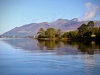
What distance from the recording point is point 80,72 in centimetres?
1469

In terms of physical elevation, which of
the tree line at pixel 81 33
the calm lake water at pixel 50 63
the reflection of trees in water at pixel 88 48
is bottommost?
the calm lake water at pixel 50 63

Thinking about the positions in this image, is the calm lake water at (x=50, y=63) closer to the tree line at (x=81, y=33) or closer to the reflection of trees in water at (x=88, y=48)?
the reflection of trees in water at (x=88, y=48)

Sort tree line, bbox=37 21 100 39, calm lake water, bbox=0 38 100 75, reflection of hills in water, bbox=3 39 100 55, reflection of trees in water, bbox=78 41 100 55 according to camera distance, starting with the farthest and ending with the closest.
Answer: tree line, bbox=37 21 100 39 → reflection of hills in water, bbox=3 39 100 55 → reflection of trees in water, bbox=78 41 100 55 → calm lake water, bbox=0 38 100 75

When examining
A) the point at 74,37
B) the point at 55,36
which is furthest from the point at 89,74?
the point at 55,36

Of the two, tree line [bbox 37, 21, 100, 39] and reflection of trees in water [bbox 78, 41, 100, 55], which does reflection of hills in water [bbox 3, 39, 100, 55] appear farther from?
tree line [bbox 37, 21, 100, 39]

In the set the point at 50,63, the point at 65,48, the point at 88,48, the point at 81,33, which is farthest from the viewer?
the point at 81,33

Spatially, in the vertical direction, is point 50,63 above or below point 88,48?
below

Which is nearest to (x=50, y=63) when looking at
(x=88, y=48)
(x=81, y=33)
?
(x=88, y=48)

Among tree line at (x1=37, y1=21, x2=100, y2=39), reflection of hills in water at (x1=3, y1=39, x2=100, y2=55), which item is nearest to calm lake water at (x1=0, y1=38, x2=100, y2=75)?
reflection of hills in water at (x1=3, y1=39, x2=100, y2=55)

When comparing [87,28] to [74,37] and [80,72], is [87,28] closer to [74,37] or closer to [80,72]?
[74,37]

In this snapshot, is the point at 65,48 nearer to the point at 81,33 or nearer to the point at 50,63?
the point at 50,63

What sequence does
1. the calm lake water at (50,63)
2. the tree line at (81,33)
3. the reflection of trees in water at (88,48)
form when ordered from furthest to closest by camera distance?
the tree line at (81,33), the reflection of trees in water at (88,48), the calm lake water at (50,63)

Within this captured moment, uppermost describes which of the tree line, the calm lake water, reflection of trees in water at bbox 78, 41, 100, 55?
the tree line

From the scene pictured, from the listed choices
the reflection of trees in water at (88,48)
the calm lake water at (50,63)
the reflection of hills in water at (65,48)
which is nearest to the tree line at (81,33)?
the reflection of trees in water at (88,48)
